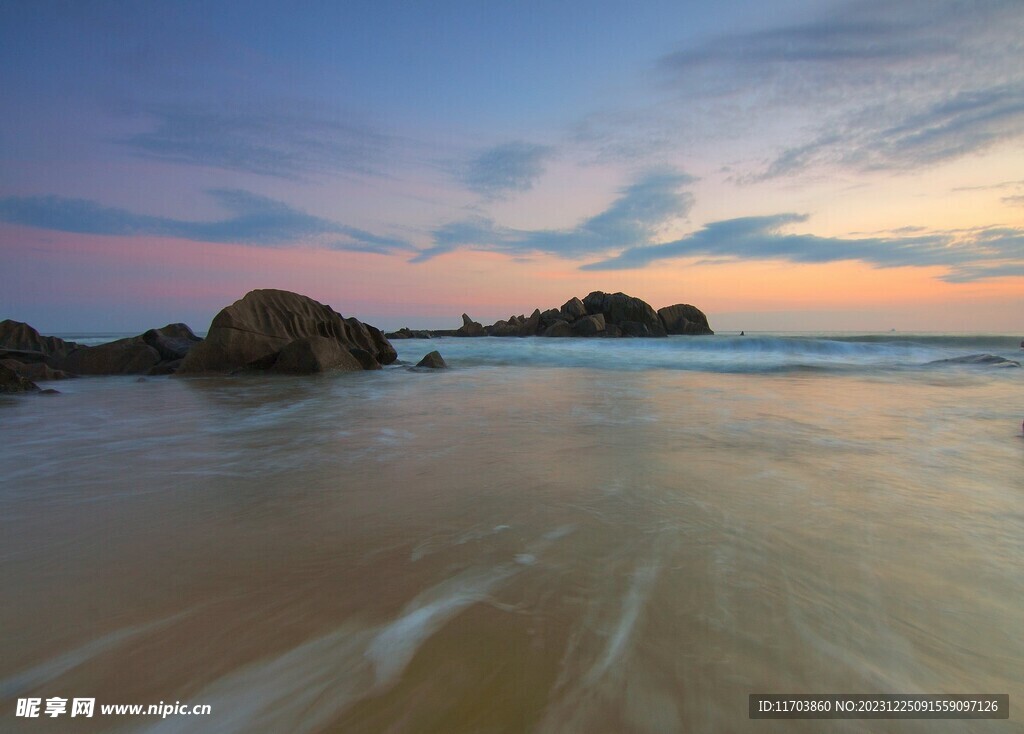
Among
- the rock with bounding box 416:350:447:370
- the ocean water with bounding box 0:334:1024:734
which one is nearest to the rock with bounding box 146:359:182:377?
the rock with bounding box 416:350:447:370

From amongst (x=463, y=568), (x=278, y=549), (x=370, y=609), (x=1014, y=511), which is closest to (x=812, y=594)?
(x=463, y=568)

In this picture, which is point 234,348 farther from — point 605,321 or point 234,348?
point 605,321

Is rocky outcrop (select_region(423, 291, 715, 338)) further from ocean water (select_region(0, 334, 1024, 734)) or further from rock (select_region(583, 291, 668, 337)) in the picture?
ocean water (select_region(0, 334, 1024, 734))

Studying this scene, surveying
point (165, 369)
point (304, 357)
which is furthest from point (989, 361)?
point (165, 369)

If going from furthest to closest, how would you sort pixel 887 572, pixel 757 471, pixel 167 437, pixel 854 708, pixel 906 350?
pixel 906 350 → pixel 167 437 → pixel 757 471 → pixel 887 572 → pixel 854 708

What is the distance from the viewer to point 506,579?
5.34 feet

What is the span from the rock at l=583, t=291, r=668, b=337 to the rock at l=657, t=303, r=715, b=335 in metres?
1.74

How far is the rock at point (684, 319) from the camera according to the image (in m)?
38.4

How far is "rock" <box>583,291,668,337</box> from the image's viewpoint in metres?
35.5

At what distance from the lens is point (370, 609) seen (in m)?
1.46

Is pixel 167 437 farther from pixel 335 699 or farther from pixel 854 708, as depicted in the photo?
pixel 854 708

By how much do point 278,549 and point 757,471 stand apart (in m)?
2.60

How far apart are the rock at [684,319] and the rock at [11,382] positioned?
36125 millimetres

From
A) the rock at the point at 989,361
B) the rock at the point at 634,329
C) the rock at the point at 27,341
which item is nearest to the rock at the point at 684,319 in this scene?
the rock at the point at 634,329
